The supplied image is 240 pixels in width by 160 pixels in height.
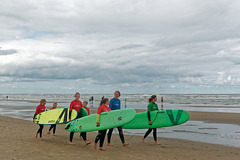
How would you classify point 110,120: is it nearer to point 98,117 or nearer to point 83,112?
point 98,117

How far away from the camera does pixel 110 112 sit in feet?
22.9

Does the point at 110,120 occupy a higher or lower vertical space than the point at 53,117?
higher

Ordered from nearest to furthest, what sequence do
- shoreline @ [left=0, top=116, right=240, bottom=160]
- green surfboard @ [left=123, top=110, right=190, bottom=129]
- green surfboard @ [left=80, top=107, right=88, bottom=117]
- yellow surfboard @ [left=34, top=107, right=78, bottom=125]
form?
shoreline @ [left=0, top=116, right=240, bottom=160]
green surfboard @ [left=80, top=107, right=88, bottom=117]
yellow surfboard @ [left=34, top=107, right=78, bottom=125]
green surfboard @ [left=123, top=110, right=190, bottom=129]

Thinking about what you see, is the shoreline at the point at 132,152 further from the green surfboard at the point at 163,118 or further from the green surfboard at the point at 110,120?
the green surfboard at the point at 163,118

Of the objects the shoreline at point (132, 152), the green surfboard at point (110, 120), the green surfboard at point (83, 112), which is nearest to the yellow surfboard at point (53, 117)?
the green surfboard at point (83, 112)

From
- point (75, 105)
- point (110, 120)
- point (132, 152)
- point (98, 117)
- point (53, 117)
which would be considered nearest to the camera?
point (132, 152)

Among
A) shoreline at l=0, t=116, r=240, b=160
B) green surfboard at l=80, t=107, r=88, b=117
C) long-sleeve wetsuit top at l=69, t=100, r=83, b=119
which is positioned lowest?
shoreline at l=0, t=116, r=240, b=160

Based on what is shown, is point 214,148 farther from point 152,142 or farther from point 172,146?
point 152,142

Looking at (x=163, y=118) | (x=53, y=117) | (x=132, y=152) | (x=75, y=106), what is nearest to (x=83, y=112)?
(x=75, y=106)

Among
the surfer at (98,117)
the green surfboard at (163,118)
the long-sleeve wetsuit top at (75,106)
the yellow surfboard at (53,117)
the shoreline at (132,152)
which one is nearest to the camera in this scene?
the shoreline at (132,152)

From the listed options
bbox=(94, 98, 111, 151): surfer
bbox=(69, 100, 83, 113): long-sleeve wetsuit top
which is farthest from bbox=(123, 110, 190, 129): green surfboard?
bbox=(94, 98, 111, 151): surfer

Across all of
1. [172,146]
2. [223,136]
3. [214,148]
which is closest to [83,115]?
[172,146]

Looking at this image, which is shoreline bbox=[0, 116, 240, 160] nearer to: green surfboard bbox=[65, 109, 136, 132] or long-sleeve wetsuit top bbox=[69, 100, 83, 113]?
green surfboard bbox=[65, 109, 136, 132]

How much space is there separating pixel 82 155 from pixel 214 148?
4275mm
